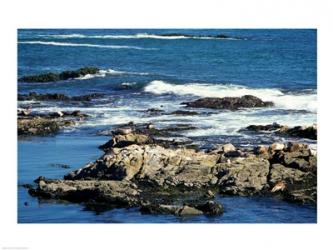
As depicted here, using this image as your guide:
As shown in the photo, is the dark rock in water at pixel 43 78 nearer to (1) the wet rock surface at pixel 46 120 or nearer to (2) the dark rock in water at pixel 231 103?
(1) the wet rock surface at pixel 46 120

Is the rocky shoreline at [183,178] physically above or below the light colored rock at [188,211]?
above

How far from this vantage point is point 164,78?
54.6ft

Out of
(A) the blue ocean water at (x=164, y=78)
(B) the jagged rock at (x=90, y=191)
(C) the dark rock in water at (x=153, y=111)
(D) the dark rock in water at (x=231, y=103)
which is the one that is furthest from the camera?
(D) the dark rock in water at (x=231, y=103)

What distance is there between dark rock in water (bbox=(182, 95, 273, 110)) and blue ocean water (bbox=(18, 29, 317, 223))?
11 cm

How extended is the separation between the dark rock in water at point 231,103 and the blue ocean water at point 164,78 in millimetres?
111

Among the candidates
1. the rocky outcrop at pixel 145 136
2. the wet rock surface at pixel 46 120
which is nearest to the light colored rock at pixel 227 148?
the rocky outcrop at pixel 145 136

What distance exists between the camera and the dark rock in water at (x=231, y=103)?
16.6 metres

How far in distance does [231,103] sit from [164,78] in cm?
136

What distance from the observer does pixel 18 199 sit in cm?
1465

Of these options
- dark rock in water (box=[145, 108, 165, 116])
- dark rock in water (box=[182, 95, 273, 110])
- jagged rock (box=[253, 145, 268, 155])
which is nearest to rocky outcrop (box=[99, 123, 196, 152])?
dark rock in water (box=[145, 108, 165, 116])

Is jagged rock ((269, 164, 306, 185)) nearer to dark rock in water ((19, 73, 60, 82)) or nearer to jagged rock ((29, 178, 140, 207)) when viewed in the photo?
jagged rock ((29, 178, 140, 207))
